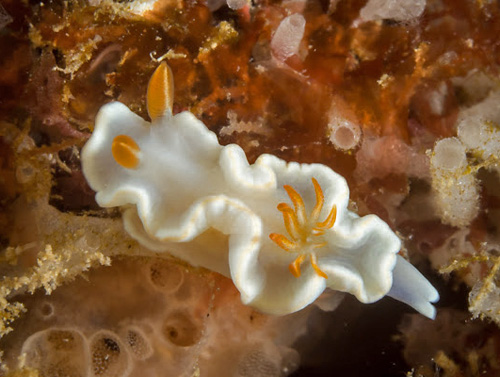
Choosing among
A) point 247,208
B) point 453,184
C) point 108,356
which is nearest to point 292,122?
point 247,208

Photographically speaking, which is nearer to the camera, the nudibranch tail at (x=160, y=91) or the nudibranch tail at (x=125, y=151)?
the nudibranch tail at (x=125, y=151)

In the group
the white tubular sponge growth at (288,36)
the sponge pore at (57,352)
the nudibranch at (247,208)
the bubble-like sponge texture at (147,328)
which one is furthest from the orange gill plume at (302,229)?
the sponge pore at (57,352)

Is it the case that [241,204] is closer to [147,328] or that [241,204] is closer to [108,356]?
[147,328]

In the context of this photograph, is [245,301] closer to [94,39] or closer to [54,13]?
[94,39]

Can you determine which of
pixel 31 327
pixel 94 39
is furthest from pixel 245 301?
pixel 94 39

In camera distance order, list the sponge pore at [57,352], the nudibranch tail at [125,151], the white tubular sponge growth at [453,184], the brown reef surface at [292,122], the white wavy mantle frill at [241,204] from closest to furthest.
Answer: the nudibranch tail at [125,151] < the white wavy mantle frill at [241,204] < the sponge pore at [57,352] < the brown reef surface at [292,122] < the white tubular sponge growth at [453,184]

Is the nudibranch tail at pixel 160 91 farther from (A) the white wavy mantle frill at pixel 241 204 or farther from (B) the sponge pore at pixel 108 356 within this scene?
(B) the sponge pore at pixel 108 356

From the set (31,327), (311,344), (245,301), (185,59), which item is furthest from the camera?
(311,344)

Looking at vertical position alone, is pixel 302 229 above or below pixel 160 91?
below
